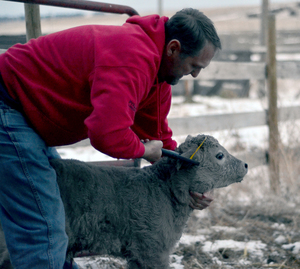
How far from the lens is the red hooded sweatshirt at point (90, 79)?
5.62ft

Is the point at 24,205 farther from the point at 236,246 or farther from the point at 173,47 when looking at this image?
Result: the point at 236,246

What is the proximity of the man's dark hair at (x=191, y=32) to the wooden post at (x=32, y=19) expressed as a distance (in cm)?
137

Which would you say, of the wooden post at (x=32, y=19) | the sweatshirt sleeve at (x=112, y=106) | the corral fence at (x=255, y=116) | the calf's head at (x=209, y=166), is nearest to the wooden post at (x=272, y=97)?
the corral fence at (x=255, y=116)

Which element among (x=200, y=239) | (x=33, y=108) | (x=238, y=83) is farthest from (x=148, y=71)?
(x=238, y=83)

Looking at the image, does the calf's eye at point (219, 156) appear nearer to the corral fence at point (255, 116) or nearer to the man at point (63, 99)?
the man at point (63, 99)

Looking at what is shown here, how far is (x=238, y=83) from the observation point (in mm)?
11578

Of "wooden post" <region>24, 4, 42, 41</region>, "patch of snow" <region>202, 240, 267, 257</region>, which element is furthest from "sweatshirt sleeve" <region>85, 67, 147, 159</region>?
"patch of snow" <region>202, 240, 267, 257</region>

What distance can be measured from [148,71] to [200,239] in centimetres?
216

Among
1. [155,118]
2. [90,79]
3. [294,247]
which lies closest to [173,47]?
[90,79]

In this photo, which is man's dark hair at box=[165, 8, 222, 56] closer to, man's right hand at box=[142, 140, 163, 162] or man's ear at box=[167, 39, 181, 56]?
man's ear at box=[167, 39, 181, 56]

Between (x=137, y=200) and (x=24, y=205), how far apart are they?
0.72 metres

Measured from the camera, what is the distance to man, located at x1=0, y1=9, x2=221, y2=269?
173 centimetres

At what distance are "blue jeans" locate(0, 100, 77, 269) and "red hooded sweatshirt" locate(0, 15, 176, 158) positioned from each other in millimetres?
159

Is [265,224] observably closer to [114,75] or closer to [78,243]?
[78,243]
